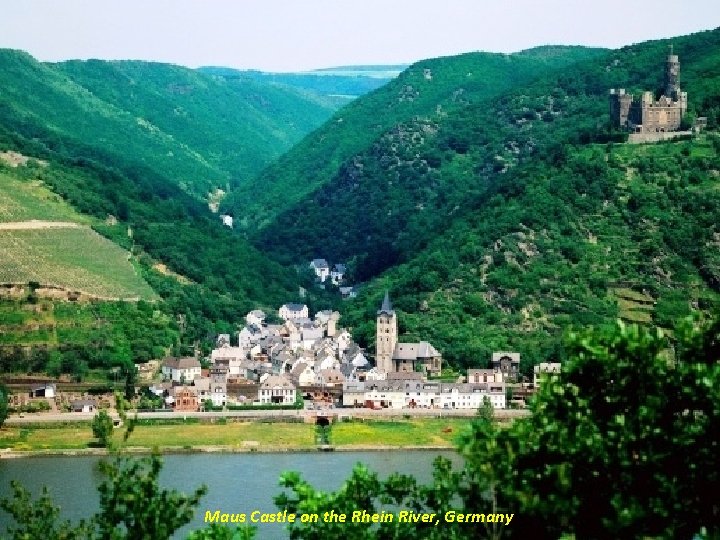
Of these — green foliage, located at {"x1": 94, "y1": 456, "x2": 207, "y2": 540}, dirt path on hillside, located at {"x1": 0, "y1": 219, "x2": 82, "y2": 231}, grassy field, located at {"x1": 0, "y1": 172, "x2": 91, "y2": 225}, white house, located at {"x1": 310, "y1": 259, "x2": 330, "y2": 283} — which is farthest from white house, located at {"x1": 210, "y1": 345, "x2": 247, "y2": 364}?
green foliage, located at {"x1": 94, "y1": 456, "x2": 207, "y2": 540}

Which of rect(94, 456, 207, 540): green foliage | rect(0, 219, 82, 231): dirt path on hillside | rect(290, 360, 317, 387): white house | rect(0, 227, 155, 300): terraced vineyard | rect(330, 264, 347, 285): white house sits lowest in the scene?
rect(290, 360, 317, 387): white house

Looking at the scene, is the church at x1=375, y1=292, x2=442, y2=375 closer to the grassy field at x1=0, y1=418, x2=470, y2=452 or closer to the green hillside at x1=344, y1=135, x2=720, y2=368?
the green hillside at x1=344, y1=135, x2=720, y2=368

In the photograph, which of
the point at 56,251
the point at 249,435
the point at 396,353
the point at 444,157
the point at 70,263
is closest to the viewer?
the point at 249,435

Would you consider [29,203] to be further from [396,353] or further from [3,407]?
[3,407]

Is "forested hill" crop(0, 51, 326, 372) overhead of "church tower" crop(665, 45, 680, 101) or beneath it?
beneath

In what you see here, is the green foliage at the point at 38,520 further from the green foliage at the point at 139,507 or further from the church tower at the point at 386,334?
the church tower at the point at 386,334

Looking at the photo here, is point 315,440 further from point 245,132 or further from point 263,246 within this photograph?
point 245,132

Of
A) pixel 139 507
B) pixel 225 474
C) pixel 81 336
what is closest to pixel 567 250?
pixel 81 336
